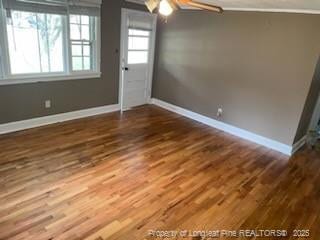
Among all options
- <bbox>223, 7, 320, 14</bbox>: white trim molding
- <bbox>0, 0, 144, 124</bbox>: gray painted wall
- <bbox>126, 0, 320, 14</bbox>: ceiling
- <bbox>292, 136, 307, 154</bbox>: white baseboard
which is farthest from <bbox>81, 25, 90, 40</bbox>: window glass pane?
<bbox>292, 136, 307, 154</bbox>: white baseboard

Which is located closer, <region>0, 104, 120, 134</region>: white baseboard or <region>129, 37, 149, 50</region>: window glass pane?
<region>0, 104, 120, 134</region>: white baseboard

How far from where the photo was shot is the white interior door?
16.0ft

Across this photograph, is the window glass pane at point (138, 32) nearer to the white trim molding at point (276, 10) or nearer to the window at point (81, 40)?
the window at point (81, 40)

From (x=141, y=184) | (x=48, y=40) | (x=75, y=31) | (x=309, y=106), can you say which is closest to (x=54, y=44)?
(x=48, y=40)

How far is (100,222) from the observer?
2330 millimetres

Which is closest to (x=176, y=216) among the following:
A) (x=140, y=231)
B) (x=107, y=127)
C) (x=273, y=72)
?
(x=140, y=231)

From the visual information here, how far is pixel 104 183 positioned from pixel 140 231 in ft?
2.66

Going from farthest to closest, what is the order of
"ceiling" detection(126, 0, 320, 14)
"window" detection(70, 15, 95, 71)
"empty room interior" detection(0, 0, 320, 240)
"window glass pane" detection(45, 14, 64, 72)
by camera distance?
1. "window" detection(70, 15, 95, 71)
2. "window glass pane" detection(45, 14, 64, 72)
3. "ceiling" detection(126, 0, 320, 14)
4. "empty room interior" detection(0, 0, 320, 240)

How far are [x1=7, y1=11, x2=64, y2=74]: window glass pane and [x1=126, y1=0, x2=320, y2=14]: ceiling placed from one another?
2448 mm

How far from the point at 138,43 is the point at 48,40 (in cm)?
181

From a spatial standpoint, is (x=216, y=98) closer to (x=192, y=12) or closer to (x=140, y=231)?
(x=192, y=12)

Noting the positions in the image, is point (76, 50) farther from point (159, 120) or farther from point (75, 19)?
point (159, 120)

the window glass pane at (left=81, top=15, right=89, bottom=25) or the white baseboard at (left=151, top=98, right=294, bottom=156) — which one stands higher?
the window glass pane at (left=81, top=15, right=89, bottom=25)

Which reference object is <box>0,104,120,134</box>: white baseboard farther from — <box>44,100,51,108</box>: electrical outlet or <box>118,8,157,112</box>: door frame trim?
<box>118,8,157,112</box>: door frame trim
